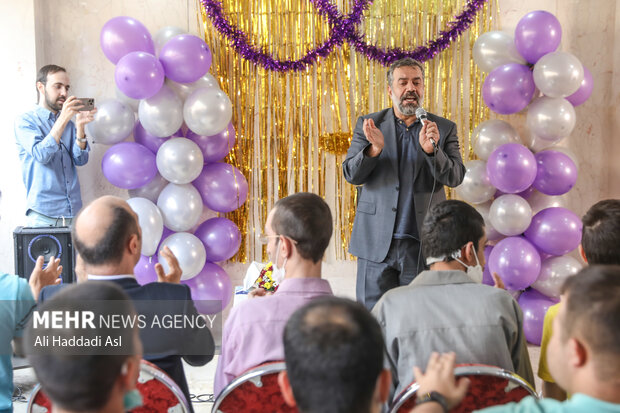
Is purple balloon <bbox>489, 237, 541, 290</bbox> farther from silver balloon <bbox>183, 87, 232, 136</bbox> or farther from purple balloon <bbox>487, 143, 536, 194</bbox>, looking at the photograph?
silver balloon <bbox>183, 87, 232, 136</bbox>

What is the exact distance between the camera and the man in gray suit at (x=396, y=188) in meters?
2.98

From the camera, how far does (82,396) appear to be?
1071 mm

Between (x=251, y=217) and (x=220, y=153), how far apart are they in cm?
61

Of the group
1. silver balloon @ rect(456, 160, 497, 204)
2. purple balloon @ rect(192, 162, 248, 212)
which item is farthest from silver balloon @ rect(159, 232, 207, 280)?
silver balloon @ rect(456, 160, 497, 204)

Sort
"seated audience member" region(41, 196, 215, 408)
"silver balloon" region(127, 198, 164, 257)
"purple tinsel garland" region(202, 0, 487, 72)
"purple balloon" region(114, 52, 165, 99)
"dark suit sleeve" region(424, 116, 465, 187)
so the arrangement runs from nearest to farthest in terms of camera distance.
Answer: "seated audience member" region(41, 196, 215, 408)
"dark suit sleeve" region(424, 116, 465, 187)
"purple balloon" region(114, 52, 165, 99)
"silver balloon" region(127, 198, 164, 257)
"purple tinsel garland" region(202, 0, 487, 72)

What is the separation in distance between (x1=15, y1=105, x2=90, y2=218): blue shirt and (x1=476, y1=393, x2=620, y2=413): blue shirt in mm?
3280

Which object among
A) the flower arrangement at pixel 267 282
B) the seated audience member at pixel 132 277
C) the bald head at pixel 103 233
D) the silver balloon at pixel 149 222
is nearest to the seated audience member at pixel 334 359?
the seated audience member at pixel 132 277

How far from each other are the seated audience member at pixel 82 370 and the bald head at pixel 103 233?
634 mm

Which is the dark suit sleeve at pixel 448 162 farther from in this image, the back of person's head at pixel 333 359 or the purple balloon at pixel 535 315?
the back of person's head at pixel 333 359

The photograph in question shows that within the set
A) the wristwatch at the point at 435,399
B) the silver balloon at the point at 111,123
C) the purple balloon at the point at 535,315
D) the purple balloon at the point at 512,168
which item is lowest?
the purple balloon at the point at 535,315

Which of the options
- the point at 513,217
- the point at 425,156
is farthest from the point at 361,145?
the point at 513,217

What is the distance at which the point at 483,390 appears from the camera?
1.40 meters

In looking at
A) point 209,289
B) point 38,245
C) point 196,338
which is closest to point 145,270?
point 209,289

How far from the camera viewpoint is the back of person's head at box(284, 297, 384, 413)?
106 centimetres
